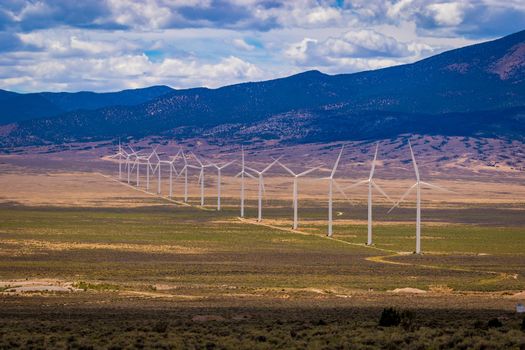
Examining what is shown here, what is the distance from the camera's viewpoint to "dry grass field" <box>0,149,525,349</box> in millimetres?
36375

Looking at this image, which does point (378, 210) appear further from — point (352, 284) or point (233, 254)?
point (352, 284)

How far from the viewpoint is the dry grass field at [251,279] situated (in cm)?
3638

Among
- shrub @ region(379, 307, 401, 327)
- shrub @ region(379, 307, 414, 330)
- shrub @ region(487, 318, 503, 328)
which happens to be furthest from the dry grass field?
shrub @ region(379, 307, 401, 327)

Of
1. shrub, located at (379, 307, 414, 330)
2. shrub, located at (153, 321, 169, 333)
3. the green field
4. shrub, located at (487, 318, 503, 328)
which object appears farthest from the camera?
shrub, located at (379, 307, 414, 330)

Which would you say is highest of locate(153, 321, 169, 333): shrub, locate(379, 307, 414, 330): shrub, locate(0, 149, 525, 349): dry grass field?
locate(379, 307, 414, 330): shrub

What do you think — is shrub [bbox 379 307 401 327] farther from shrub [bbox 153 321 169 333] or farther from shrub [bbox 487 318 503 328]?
shrub [bbox 153 321 169 333]

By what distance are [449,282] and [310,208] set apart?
83932 millimetres

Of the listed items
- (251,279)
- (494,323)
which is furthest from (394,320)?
(251,279)

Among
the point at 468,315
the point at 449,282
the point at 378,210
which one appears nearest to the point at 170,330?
the point at 468,315

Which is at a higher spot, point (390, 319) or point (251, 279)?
point (390, 319)

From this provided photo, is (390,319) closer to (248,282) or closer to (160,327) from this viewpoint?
(160,327)

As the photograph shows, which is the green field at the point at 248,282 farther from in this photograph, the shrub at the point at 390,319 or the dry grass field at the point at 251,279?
the shrub at the point at 390,319

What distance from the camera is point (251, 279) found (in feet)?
209

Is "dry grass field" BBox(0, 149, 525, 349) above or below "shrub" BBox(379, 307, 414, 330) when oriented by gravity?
below
